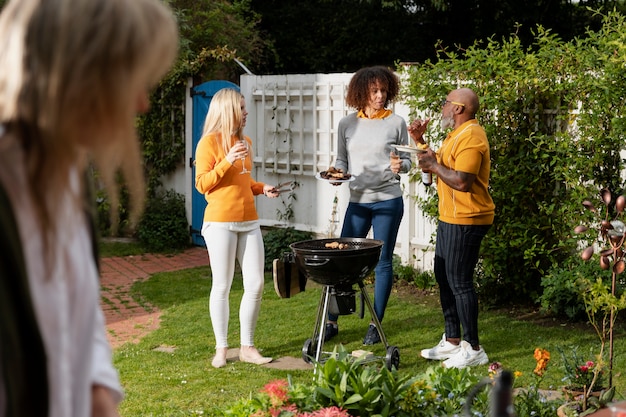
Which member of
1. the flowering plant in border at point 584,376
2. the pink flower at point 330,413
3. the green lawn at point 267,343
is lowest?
the green lawn at point 267,343

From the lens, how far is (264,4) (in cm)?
1705

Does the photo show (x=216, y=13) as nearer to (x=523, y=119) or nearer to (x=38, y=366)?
(x=523, y=119)

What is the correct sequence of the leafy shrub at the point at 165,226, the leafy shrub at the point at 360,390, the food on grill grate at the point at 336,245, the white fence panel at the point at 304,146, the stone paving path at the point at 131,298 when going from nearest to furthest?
the leafy shrub at the point at 360,390 → the food on grill grate at the point at 336,245 → the stone paving path at the point at 131,298 → the white fence panel at the point at 304,146 → the leafy shrub at the point at 165,226

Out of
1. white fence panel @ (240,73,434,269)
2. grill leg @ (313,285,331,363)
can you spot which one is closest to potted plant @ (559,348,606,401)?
grill leg @ (313,285,331,363)

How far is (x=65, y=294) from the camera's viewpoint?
1.62m

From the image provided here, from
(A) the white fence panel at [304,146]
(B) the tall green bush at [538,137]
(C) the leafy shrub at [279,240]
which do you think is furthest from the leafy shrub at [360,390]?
(C) the leafy shrub at [279,240]

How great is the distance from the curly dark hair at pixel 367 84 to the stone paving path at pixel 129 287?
2304 mm

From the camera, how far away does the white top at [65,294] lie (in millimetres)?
1539

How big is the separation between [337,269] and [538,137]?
244cm

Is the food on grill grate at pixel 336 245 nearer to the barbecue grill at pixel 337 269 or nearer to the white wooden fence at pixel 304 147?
the barbecue grill at pixel 337 269

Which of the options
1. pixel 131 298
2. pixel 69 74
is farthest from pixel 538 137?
pixel 69 74

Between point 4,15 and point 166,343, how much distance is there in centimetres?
574

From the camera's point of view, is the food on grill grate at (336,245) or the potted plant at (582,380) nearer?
the potted plant at (582,380)

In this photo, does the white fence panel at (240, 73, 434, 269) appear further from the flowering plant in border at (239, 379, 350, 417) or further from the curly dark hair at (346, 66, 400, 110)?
the flowering plant in border at (239, 379, 350, 417)
